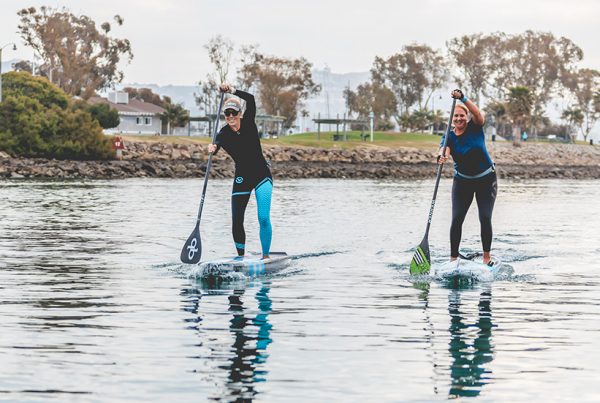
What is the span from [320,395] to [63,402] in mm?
1900

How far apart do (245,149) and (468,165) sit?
3.13 m

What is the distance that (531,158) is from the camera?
133m

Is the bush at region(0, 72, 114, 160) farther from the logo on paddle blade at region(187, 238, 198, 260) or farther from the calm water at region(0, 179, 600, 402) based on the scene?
the logo on paddle blade at region(187, 238, 198, 260)

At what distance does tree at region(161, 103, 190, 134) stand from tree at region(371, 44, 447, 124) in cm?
3307

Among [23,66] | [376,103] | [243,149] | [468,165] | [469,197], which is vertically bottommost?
[469,197]

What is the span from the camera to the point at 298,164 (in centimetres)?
10025

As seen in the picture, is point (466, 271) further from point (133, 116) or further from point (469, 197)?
point (133, 116)

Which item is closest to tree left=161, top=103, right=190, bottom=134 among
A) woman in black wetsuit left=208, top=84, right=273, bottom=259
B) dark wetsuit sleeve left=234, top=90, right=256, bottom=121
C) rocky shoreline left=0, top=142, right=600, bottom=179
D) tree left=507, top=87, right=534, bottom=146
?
rocky shoreline left=0, top=142, right=600, bottom=179

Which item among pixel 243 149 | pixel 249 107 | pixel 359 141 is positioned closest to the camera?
pixel 249 107

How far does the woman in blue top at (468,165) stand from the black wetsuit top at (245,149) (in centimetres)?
258

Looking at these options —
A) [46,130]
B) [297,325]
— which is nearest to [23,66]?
[46,130]

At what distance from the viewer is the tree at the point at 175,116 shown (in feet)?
438

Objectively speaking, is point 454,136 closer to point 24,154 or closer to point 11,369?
point 11,369

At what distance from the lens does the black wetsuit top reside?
17.0 meters
